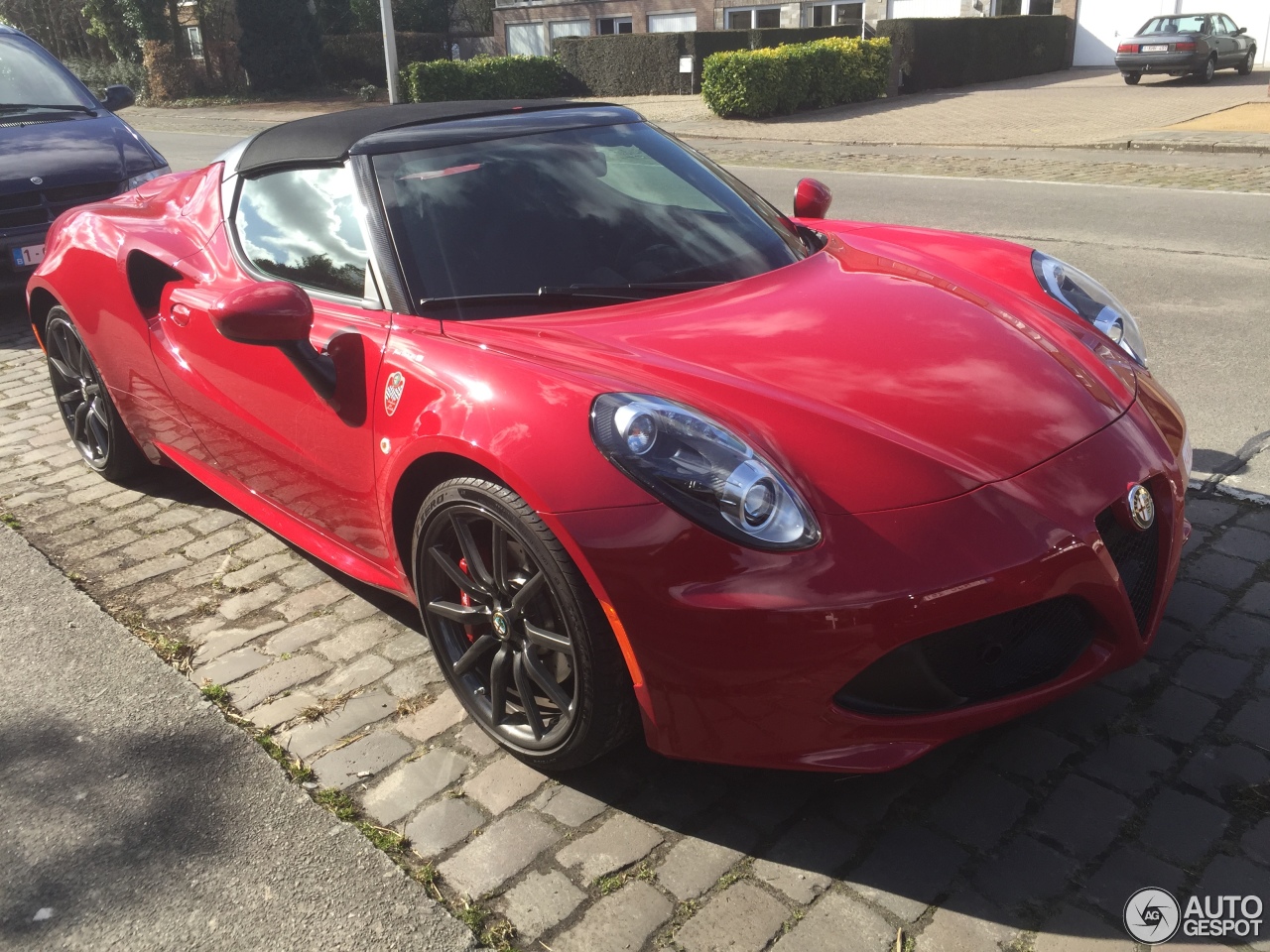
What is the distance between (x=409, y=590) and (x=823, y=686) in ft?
4.08

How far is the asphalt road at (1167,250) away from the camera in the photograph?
4828 mm

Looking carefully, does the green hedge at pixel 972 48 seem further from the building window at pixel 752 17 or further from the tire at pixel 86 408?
the tire at pixel 86 408

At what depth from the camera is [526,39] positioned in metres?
40.8

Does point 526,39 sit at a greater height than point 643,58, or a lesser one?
greater

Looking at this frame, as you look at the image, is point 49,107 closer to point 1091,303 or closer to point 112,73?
point 1091,303

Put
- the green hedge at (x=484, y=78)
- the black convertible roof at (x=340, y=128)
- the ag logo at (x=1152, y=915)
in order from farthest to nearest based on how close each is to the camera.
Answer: the green hedge at (x=484, y=78) < the black convertible roof at (x=340, y=128) < the ag logo at (x=1152, y=915)

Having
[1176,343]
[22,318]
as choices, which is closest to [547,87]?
[22,318]

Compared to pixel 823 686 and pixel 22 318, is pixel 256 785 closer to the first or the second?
pixel 823 686

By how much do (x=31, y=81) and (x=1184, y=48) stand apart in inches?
929

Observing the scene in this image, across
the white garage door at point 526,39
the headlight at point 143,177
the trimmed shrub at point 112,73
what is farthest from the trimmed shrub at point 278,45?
the headlight at point 143,177

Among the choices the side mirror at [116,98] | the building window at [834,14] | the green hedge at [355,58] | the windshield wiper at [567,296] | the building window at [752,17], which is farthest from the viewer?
the green hedge at [355,58]

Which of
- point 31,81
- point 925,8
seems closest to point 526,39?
point 925,8

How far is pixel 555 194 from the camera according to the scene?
3154 mm

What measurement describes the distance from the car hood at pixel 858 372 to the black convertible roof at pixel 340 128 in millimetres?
860
